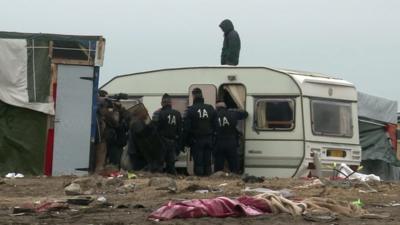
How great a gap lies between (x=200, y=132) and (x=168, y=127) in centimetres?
74

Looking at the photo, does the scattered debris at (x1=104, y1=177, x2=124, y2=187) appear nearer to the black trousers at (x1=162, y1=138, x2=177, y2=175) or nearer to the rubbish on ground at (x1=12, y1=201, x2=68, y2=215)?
the rubbish on ground at (x1=12, y1=201, x2=68, y2=215)

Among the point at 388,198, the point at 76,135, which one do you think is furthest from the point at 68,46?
the point at 388,198

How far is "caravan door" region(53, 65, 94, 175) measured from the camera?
1645 centimetres

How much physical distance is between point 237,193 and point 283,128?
5607 millimetres

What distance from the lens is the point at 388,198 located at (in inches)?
499

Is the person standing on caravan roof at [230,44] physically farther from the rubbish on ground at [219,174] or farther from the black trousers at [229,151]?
the rubbish on ground at [219,174]

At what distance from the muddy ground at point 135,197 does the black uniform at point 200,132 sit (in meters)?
1.18

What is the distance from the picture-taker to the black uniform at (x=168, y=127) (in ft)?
57.0

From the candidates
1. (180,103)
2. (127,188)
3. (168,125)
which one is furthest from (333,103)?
(127,188)

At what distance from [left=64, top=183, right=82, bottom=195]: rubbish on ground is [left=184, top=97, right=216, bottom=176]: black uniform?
5.05 metres

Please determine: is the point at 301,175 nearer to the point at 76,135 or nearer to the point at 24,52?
the point at 76,135

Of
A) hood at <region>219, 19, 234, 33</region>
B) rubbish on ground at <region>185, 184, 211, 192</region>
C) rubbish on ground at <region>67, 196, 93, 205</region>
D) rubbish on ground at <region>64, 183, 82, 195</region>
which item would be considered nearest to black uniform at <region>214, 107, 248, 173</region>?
hood at <region>219, 19, 234, 33</region>

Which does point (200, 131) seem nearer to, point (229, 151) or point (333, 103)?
point (229, 151)

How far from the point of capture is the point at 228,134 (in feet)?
58.1
